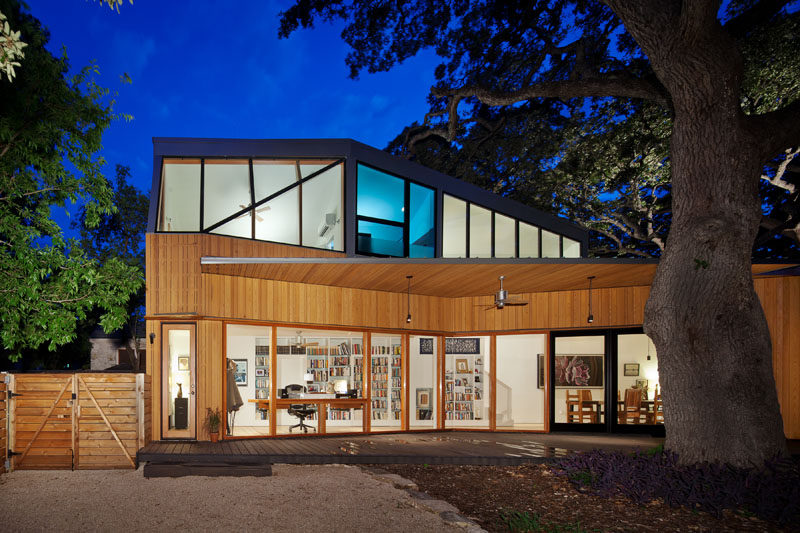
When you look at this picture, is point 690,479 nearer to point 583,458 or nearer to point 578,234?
point 583,458

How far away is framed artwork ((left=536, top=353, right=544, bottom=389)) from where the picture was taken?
1232 cm

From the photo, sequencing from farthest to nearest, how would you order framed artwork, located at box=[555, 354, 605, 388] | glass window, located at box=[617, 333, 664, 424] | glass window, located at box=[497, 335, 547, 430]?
1. glass window, located at box=[497, 335, 547, 430]
2. framed artwork, located at box=[555, 354, 605, 388]
3. glass window, located at box=[617, 333, 664, 424]

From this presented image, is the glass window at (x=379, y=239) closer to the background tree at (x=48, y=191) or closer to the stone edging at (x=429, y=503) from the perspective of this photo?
the background tree at (x=48, y=191)

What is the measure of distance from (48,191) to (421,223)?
7.20 m

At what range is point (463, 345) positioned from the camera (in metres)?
12.1

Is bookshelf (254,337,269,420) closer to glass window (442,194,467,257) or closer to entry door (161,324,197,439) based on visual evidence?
entry door (161,324,197,439)

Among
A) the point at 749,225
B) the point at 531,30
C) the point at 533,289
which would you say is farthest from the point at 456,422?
the point at 531,30

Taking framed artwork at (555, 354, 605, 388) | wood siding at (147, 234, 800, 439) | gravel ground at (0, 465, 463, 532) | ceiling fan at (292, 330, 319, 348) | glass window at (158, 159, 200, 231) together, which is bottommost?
gravel ground at (0, 465, 463, 532)

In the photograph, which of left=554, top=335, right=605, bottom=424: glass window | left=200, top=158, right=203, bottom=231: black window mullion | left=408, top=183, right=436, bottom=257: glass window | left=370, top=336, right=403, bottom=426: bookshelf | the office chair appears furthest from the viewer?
left=408, top=183, right=436, bottom=257: glass window

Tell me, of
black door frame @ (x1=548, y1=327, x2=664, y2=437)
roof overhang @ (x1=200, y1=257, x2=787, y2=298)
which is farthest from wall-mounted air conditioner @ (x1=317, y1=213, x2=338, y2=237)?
black door frame @ (x1=548, y1=327, x2=664, y2=437)

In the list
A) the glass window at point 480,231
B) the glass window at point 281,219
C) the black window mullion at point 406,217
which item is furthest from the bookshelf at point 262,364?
the glass window at point 480,231

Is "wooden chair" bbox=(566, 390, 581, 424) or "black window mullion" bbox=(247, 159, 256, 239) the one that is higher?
"black window mullion" bbox=(247, 159, 256, 239)

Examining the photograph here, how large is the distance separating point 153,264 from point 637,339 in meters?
9.45

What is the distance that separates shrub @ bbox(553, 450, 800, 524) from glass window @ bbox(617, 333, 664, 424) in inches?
199
